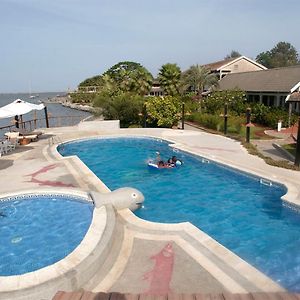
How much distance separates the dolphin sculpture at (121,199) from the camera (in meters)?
10.4

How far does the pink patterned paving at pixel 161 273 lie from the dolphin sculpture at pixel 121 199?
2.86 meters

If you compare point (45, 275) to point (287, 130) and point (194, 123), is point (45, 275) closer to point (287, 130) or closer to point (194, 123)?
point (287, 130)

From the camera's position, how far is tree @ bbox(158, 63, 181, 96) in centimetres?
4525

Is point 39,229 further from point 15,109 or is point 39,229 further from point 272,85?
point 272,85

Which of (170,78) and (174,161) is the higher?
(170,78)

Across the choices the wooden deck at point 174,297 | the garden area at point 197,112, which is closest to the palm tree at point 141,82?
the garden area at point 197,112

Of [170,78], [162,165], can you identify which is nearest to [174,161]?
[162,165]

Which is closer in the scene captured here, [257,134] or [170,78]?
[257,134]

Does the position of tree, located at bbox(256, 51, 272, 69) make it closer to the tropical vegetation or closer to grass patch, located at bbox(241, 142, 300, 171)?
the tropical vegetation

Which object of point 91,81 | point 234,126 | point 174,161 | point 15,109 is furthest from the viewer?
point 91,81

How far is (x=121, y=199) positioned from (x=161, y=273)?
396 centimetres

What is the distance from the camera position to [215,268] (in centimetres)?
711

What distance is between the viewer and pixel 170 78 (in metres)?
45.6

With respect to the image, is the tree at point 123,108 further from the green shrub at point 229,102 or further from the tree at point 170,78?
the tree at point 170,78
